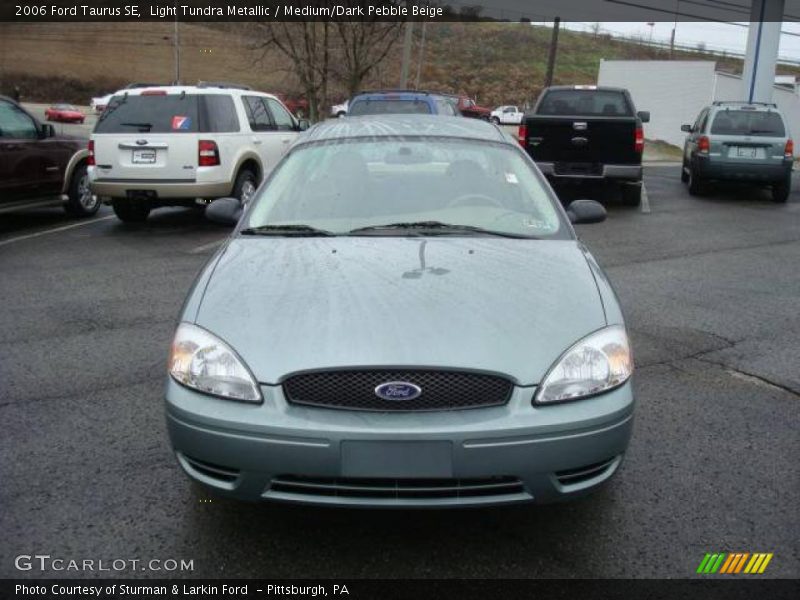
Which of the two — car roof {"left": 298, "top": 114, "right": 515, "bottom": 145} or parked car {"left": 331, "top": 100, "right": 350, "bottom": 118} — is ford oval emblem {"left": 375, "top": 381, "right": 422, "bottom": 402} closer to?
car roof {"left": 298, "top": 114, "right": 515, "bottom": 145}

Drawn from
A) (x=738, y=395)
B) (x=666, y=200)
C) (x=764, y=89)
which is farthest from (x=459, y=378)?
(x=764, y=89)

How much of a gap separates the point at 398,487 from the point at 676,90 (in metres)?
42.8

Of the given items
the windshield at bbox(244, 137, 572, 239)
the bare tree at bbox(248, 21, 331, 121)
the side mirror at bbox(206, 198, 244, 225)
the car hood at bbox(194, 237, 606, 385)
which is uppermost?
the bare tree at bbox(248, 21, 331, 121)

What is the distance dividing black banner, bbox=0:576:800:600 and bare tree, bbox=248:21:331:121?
81.6ft

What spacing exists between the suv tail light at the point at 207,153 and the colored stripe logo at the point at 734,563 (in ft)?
27.0

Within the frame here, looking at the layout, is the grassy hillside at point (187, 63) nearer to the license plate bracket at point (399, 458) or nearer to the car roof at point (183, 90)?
the car roof at point (183, 90)

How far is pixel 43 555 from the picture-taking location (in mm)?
2832

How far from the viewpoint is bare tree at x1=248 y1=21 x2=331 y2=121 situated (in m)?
26.2

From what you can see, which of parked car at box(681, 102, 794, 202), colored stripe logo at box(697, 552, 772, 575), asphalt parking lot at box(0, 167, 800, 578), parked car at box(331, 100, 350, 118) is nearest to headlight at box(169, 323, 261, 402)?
asphalt parking lot at box(0, 167, 800, 578)

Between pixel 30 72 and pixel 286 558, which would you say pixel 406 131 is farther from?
pixel 30 72

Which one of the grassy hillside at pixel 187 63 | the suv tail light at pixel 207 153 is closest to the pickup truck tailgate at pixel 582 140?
the suv tail light at pixel 207 153

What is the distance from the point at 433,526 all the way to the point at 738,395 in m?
2.43

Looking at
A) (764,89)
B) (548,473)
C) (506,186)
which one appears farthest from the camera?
(764,89)

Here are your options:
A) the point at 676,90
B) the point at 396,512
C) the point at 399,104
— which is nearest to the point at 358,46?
the point at 399,104
